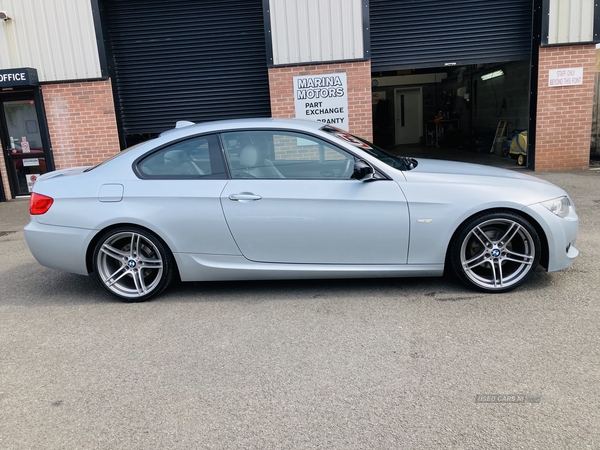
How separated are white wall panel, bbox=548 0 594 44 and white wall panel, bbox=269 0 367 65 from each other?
3628 millimetres

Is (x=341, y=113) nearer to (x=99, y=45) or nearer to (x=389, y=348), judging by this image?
(x=99, y=45)

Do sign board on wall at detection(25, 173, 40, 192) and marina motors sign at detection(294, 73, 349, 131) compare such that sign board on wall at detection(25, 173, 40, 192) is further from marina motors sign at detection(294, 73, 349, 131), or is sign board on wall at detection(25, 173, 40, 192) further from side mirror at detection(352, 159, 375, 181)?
side mirror at detection(352, 159, 375, 181)

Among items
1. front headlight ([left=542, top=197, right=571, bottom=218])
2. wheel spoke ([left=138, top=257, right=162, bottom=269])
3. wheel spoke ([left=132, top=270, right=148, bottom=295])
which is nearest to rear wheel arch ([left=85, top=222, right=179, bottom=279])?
wheel spoke ([left=138, top=257, right=162, bottom=269])

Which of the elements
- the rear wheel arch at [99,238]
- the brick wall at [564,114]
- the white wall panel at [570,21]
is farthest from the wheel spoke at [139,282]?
the white wall panel at [570,21]

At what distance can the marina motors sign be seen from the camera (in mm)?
10016

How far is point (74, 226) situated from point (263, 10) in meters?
6.81

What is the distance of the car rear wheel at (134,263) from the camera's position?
4516 millimetres

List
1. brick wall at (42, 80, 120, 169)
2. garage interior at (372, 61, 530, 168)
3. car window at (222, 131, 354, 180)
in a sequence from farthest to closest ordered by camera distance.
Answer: garage interior at (372, 61, 530, 168)
brick wall at (42, 80, 120, 169)
car window at (222, 131, 354, 180)

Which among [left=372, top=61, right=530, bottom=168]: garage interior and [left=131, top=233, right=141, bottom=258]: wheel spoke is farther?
[left=372, top=61, right=530, bottom=168]: garage interior

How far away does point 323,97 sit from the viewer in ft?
33.1

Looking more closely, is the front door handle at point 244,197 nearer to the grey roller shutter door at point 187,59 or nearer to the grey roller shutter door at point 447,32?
the grey roller shutter door at point 187,59

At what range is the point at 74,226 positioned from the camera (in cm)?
452

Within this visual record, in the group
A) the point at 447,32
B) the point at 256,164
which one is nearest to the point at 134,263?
the point at 256,164

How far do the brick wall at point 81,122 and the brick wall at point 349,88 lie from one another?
332cm
